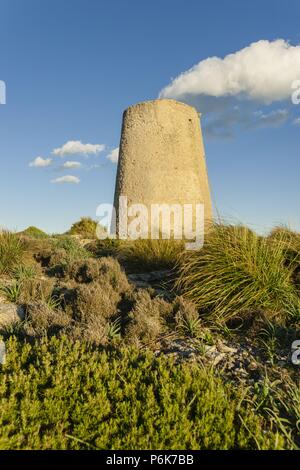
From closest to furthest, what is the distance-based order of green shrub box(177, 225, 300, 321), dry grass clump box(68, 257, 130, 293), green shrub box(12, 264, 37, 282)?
green shrub box(177, 225, 300, 321), dry grass clump box(68, 257, 130, 293), green shrub box(12, 264, 37, 282)

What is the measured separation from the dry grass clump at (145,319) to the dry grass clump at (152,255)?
2.40 m

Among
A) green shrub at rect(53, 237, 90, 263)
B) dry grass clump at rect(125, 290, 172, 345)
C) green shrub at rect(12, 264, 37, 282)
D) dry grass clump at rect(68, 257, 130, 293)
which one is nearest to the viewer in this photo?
dry grass clump at rect(125, 290, 172, 345)

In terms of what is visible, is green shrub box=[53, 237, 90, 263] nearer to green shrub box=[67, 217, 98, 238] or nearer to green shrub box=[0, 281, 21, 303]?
green shrub box=[0, 281, 21, 303]

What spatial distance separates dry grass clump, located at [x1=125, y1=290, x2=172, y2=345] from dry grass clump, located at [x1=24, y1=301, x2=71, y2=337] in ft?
2.51

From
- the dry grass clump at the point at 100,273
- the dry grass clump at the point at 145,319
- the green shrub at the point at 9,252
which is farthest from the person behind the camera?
the green shrub at the point at 9,252

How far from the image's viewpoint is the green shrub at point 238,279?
4.79 metres

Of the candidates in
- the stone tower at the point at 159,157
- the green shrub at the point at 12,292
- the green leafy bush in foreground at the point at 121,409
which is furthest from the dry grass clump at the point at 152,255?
the green leafy bush in foreground at the point at 121,409

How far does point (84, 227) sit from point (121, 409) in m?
13.4

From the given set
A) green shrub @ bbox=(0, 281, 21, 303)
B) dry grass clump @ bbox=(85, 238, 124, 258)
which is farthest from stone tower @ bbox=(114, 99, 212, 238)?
green shrub @ bbox=(0, 281, 21, 303)

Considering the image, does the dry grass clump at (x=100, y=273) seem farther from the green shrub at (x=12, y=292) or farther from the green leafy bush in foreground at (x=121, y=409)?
the green leafy bush in foreground at (x=121, y=409)

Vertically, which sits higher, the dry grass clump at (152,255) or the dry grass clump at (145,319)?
the dry grass clump at (152,255)

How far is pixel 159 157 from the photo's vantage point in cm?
1222

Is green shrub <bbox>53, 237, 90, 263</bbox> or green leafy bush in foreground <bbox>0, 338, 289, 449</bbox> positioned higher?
green shrub <bbox>53, 237, 90, 263</bbox>

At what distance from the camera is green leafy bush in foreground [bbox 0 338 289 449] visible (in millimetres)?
2531
